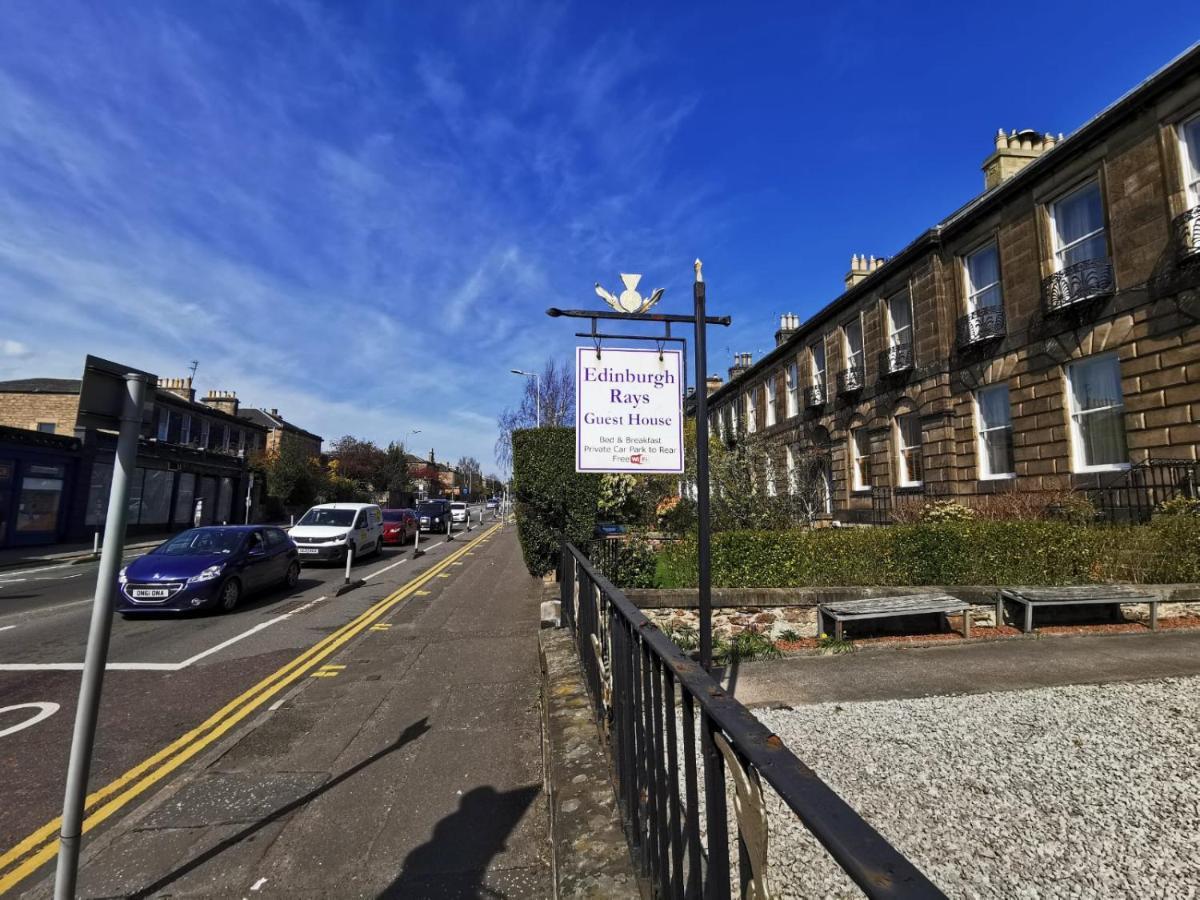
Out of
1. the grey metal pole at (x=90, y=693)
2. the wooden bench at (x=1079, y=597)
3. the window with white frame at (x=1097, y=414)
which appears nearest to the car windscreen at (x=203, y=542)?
the grey metal pole at (x=90, y=693)

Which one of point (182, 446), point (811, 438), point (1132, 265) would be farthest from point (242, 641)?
point (182, 446)

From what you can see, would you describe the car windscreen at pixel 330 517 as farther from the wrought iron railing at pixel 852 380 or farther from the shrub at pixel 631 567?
the wrought iron railing at pixel 852 380

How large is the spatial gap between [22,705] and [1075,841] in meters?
8.16

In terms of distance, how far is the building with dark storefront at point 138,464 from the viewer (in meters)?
22.6

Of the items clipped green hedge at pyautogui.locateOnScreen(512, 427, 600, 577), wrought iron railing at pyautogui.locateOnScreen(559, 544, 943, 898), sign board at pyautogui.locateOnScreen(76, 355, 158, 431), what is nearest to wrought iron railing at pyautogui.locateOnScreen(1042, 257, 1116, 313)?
clipped green hedge at pyautogui.locateOnScreen(512, 427, 600, 577)

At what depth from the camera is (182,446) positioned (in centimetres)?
3075

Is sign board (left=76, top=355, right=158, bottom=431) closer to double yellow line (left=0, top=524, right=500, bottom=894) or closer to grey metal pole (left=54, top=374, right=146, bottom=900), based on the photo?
grey metal pole (left=54, top=374, right=146, bottom=900)

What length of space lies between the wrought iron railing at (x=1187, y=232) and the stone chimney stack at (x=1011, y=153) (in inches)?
259

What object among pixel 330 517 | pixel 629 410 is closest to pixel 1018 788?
pixel 629 410

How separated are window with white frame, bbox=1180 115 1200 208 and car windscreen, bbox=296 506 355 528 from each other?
20.0 metres

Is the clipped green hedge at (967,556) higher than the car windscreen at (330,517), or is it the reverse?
the car windscreen at (330,517)

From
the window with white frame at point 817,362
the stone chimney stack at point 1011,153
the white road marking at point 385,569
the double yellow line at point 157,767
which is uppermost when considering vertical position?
the stone chimney stack at point 1011,153

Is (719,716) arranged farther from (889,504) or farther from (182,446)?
(182,446)

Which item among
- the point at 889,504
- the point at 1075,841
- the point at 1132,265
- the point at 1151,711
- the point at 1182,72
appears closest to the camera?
the point at 1075,841
